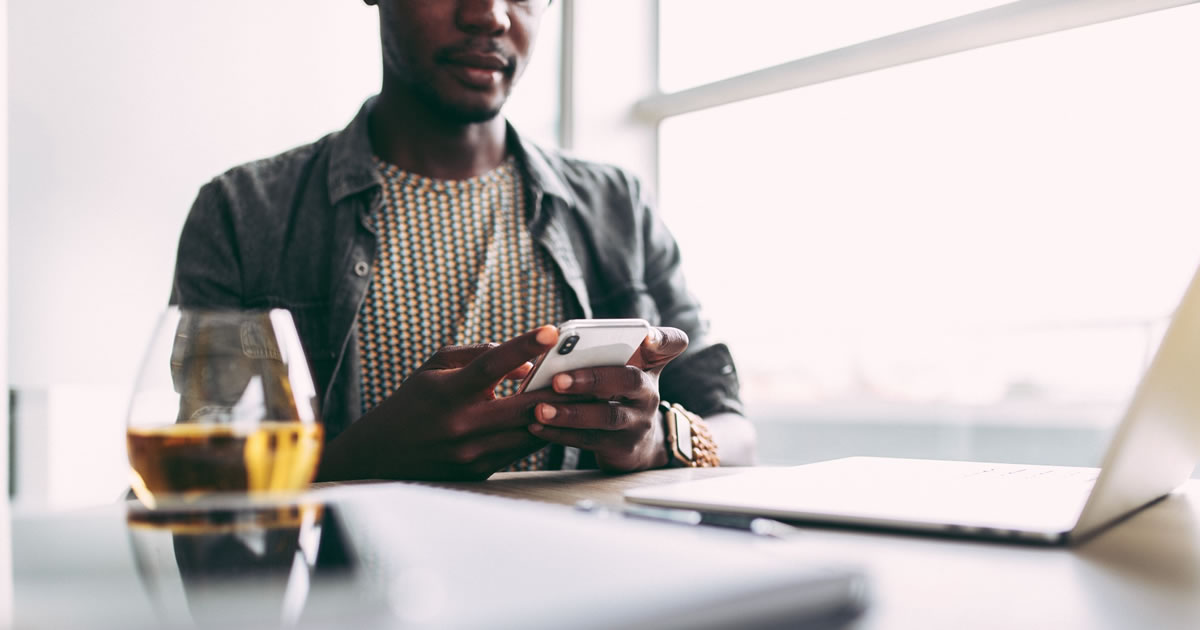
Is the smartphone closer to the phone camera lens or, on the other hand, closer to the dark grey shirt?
the phone camera lens

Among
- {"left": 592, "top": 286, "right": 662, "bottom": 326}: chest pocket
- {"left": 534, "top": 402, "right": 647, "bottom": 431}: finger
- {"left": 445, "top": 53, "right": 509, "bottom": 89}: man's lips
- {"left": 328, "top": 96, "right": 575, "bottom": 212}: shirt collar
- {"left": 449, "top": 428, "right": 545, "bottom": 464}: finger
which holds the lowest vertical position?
{"left": 449, "top": 428, "right": 545, "bottom": 464}: finger

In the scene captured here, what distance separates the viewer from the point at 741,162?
3.41m

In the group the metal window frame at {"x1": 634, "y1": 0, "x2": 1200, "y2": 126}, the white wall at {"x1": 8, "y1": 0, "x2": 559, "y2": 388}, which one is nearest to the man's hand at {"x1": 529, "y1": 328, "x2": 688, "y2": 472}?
the metal window frame at {"x1": 634, "y1": 0, "x2": 1200, "y2": 126}

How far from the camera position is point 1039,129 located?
4.05 metres

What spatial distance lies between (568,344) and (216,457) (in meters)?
0.36

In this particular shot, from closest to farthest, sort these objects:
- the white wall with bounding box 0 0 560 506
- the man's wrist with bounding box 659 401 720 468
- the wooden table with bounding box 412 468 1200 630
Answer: the wooden table with bounding box 412 468 1200 630
the man's wrist with bounding box 659 401 720 468
the white wall with bounding box 0 0 560 506

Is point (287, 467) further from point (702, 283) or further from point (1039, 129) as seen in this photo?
point (1039, 129)

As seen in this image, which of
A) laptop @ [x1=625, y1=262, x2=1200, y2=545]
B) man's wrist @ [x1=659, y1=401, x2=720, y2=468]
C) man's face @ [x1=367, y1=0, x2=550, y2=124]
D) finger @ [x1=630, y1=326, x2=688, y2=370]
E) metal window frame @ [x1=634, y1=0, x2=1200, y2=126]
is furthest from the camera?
metal window frame @ [x1=634, y1=0, x2=1200, y2=126]

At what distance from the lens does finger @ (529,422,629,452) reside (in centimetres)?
79

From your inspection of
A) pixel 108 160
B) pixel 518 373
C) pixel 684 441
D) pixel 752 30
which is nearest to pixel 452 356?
pixel 518 373

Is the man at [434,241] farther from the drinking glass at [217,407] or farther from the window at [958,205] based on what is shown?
the window at [958,205]

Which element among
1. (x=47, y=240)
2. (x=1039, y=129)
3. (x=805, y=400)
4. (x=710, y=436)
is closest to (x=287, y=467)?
(x=710, y=436)

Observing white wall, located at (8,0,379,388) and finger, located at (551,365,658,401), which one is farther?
white wall, located at (8,0,379,388)

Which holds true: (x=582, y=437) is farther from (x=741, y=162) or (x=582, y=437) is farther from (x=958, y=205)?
(x=958, y=205)
